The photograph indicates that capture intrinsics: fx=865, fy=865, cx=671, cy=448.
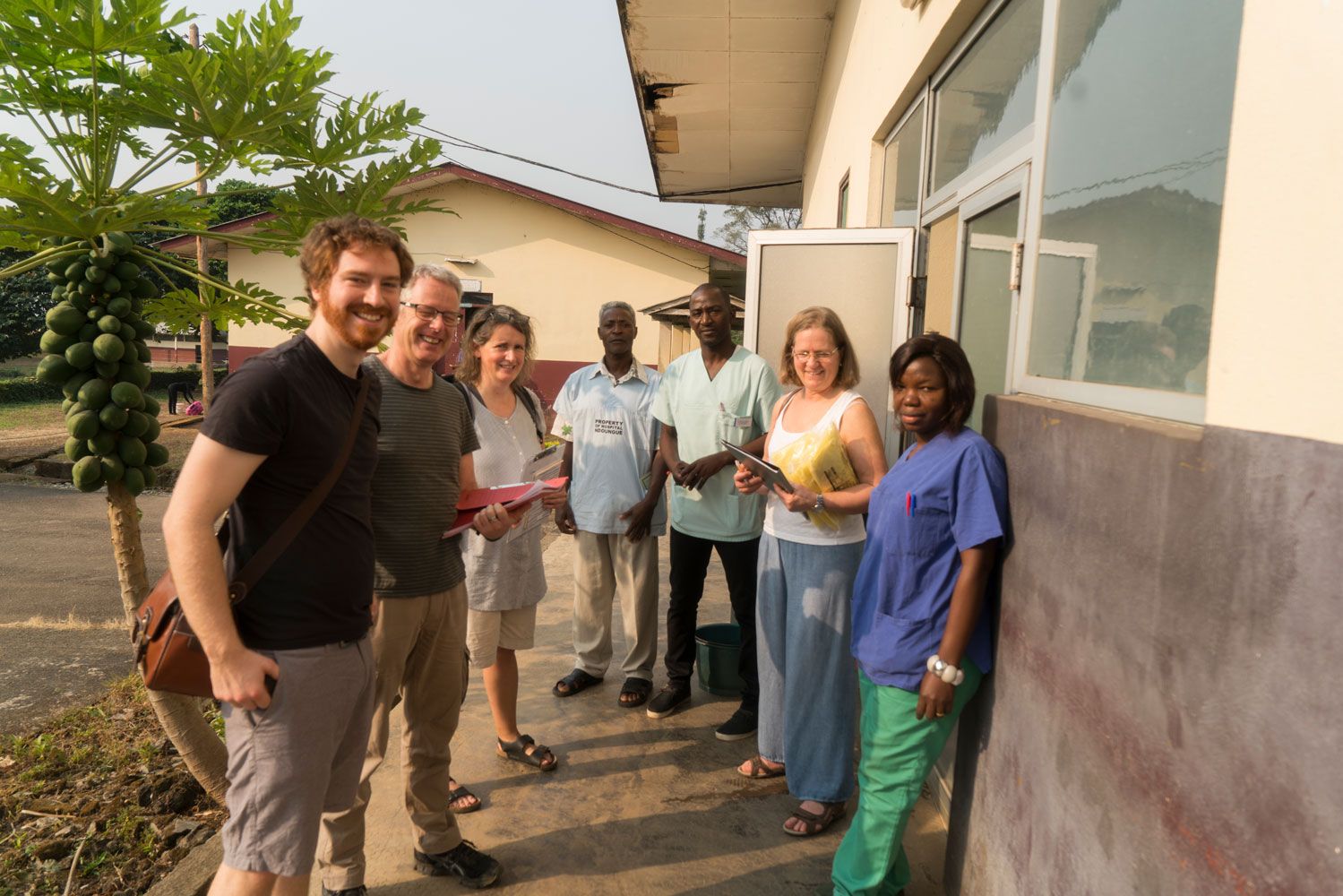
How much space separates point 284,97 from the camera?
2629 millimetres

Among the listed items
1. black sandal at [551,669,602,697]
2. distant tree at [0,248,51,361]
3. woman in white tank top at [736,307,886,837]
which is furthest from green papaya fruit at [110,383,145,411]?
distant tree at [0,248,51,361]

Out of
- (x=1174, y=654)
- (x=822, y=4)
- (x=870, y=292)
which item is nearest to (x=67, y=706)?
(x=870, y=292)

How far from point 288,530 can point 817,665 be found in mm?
2019

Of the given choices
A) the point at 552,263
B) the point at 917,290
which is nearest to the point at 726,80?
the point at 917,290

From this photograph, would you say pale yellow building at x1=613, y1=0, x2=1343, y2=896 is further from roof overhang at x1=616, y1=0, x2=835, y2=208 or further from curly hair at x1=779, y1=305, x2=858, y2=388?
roof overhang at x1=616, y1=0, x2=835, y2=208

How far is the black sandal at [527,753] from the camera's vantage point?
3.81m

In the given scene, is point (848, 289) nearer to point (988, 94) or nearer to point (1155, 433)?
point (988, 94)

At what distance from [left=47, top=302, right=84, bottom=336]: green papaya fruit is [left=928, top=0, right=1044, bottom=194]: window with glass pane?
10.3 ft

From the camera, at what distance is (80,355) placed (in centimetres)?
287

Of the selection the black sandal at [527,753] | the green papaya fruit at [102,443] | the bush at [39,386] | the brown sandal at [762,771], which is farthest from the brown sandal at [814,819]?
the bush at [39,386]

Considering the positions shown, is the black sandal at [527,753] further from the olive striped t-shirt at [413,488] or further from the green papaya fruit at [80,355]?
the green papaya fruit at [80,355]

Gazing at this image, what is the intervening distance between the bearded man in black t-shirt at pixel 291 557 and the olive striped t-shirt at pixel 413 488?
0.50 m

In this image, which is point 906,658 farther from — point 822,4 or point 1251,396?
point 822,4

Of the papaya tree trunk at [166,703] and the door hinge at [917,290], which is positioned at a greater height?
the door hinge at [917,290]
